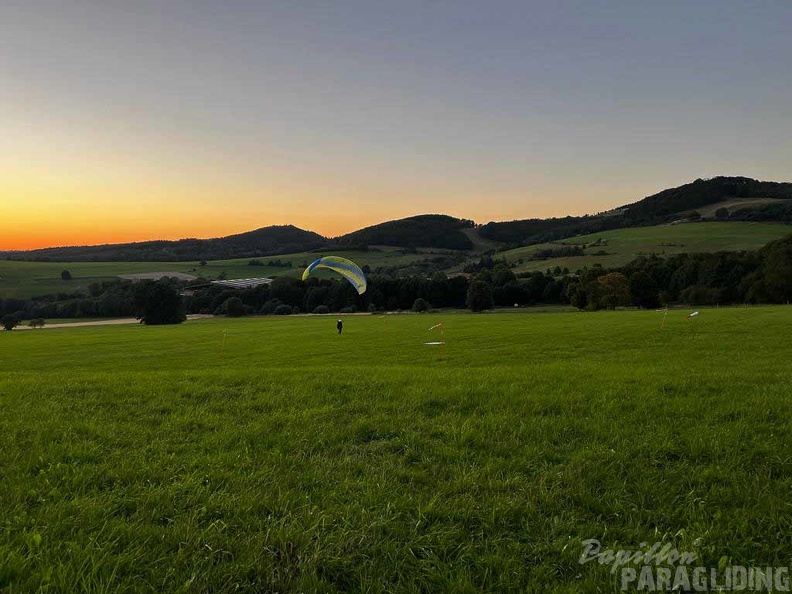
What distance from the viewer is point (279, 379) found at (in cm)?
1151

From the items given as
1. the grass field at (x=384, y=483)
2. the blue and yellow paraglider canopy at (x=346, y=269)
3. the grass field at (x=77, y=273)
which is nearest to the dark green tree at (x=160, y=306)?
the grass field at (x=77, y=273)

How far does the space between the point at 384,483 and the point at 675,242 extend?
18451 cm

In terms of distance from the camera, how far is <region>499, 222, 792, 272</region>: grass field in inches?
5558

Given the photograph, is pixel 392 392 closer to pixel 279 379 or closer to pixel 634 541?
pixel 279 379

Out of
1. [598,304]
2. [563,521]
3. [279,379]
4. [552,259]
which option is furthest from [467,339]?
[552,259]

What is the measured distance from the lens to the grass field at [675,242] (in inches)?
5558

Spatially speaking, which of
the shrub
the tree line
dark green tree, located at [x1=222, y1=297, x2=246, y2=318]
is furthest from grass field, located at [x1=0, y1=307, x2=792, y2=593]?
dark green tree, located at [x1=222, y1=297, x2=246, y2=318]

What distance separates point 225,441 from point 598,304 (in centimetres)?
9232

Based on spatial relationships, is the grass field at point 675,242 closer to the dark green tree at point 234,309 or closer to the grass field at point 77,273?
the grass field at point 77,273

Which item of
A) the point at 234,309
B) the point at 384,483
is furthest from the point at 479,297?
the point at 384,483

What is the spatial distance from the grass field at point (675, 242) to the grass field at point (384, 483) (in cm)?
13957

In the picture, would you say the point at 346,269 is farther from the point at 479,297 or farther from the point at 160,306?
the point at 160,306

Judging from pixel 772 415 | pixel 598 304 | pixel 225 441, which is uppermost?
pixel 225 441

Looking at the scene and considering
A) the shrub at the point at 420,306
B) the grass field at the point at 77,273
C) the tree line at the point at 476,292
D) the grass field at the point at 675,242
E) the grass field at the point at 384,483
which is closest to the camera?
the grass field at the point at 384,483
